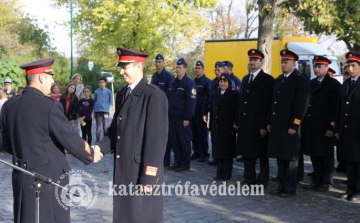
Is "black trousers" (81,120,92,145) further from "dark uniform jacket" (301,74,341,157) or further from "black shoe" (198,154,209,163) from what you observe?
"dark uniform jacket" (301,74,341,157)

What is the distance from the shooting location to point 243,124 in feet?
Result: 25.3

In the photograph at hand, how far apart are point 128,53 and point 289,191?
160 inches

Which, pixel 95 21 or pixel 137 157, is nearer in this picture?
pixel 137 157

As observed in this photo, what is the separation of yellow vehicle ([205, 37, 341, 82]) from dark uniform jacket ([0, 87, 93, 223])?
53.2ft

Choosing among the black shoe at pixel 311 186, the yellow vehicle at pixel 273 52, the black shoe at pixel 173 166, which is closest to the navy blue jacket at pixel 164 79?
the black shoe at pixel 173 166

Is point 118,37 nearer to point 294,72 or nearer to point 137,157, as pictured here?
point 294,72

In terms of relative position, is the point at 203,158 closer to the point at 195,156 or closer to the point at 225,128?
the point at 195,156

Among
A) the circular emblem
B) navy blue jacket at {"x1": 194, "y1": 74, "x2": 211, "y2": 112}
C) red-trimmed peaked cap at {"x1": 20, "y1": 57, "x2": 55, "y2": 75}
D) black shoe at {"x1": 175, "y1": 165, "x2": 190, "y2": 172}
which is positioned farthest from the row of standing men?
red-trimmed peaked cap at {"x1": 20, "y1": 57, "x2": 55, "y2": 75}

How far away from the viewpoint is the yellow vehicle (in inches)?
817

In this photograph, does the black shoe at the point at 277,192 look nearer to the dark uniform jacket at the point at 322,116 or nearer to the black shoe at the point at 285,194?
the black shoe at the point at 285,194

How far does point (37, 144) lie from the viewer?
3.88m

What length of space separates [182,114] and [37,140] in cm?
537

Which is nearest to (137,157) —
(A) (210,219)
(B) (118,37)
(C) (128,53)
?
(C) (128,53)

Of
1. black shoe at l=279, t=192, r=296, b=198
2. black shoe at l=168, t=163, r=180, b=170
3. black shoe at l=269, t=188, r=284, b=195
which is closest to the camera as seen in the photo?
black shoe at l=279, t=192, r=296, b=198
